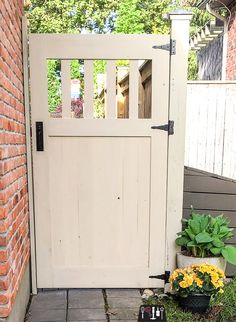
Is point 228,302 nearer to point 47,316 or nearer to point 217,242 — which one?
point 217,242

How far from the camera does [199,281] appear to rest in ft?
8.63

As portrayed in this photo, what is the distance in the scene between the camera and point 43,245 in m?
2.99

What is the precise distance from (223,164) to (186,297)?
1421 millimetres

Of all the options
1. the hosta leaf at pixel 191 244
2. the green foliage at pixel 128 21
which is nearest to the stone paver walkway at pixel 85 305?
the hosta leaf at pixel 191 244

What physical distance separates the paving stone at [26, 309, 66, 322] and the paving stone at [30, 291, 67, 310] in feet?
0.19

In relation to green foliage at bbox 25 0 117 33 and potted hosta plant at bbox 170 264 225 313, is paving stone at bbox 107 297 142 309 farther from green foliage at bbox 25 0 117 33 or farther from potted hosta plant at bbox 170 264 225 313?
green foliage at bbox 25 0 117 33

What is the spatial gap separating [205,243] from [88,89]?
1464 millimetres

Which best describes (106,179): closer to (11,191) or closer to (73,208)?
(73,208)

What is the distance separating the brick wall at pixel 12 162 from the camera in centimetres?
206

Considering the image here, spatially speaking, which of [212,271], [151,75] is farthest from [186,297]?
[151,75]

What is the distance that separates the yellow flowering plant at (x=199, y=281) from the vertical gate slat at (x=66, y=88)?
1.46m

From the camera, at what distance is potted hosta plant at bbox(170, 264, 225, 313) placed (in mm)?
2643

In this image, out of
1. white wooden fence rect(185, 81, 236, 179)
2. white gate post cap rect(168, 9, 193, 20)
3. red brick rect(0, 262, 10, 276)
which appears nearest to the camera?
red brick rect(0, 262, 10, 276)

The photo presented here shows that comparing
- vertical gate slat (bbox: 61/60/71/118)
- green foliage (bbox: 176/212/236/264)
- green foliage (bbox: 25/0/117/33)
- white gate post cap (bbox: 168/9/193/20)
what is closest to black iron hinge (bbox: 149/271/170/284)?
green foliage (bbox: 176/212/236/264)
